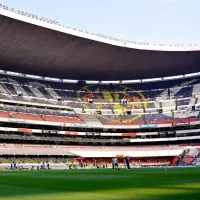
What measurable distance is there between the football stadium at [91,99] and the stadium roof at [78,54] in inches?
7.4

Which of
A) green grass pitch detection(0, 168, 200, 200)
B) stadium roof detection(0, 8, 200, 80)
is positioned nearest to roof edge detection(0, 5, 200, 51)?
stadium roof detection(0, 8, 200, 80)

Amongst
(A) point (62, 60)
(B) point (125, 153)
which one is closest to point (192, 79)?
(B) point (125, 153)

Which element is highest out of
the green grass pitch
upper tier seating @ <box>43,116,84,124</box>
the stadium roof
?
A: the stadium roof

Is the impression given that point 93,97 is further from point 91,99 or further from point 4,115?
point 4,115

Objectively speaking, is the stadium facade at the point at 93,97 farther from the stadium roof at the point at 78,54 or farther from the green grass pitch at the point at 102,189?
the green grass pitch at the point at 102,189

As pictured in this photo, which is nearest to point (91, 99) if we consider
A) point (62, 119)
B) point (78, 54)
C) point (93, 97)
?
point (93, 97)

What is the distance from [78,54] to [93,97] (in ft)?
59.6

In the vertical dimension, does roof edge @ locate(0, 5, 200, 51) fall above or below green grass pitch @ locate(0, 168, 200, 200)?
above

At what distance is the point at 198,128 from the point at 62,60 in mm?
33079

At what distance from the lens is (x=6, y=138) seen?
69750 millimetres

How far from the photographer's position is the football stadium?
67.7 meters

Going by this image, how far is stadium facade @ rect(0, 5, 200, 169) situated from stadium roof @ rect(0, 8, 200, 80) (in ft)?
0.59

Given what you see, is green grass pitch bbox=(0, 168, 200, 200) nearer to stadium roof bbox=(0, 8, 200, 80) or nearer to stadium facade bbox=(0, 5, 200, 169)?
stadium roof bbox=(0, 8, 200, 80)

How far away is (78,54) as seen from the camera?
251ft
